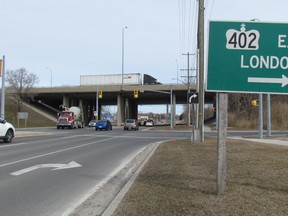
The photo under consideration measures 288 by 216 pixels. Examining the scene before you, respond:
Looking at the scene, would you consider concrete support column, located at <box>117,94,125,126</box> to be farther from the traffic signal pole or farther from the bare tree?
the traffic signal pole

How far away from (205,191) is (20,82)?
3100 inches

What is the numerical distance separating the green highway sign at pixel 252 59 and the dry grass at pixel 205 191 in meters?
1.95

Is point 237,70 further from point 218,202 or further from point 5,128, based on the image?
point 5,128

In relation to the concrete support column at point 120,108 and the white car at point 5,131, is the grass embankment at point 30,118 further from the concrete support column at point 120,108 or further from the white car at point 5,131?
the white car at point 5,131

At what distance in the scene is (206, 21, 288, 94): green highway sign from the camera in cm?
724

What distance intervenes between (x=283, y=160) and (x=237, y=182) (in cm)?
465

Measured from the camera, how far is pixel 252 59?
725cm

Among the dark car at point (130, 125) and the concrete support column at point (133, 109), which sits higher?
the concrete support column at point (133, 109)

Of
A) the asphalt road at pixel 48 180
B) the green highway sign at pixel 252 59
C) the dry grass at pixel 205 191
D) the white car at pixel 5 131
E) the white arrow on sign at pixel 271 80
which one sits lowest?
the asphalt road at pixel 48 180

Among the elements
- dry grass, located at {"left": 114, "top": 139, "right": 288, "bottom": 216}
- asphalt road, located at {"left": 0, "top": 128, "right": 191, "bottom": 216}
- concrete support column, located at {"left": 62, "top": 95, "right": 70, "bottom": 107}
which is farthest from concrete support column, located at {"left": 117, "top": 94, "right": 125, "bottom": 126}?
dry grass, located at {"left": 114, "top": 139, "right": 288, "bottom": 216}

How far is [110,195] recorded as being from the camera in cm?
820

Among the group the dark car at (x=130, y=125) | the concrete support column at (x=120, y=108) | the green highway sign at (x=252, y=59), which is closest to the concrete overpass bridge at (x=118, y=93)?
the concrete support column at (x=120, y=108)

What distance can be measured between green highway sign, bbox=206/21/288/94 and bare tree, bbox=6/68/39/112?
78.8 m

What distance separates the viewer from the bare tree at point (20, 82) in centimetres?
8131
